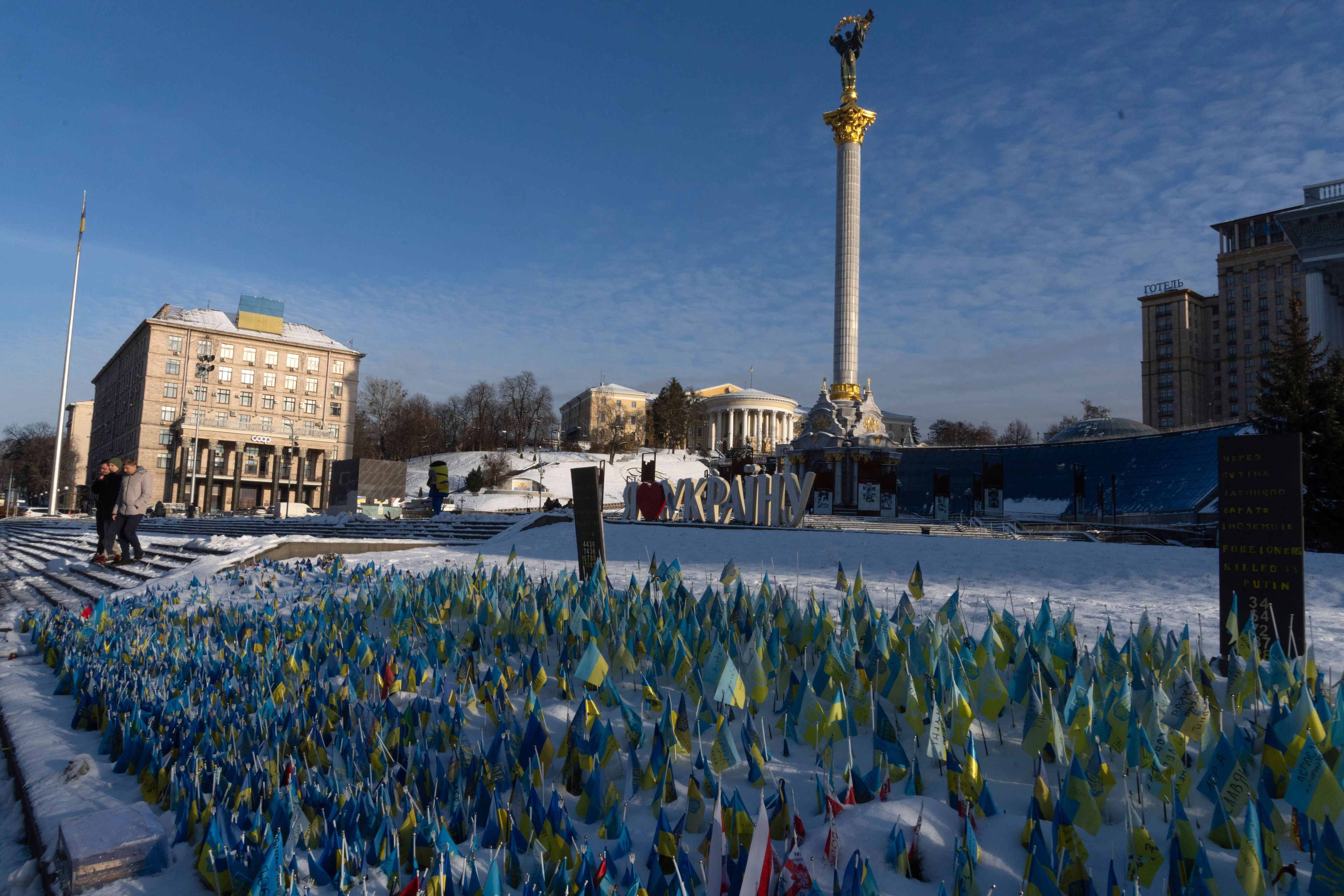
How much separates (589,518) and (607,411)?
91506 millimetres

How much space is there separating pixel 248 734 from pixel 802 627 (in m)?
3.44

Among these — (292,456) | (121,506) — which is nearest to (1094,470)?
(121,506)

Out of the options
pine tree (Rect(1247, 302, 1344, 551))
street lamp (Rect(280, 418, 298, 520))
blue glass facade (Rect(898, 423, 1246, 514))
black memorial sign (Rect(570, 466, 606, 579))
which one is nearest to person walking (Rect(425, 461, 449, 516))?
black memorial sign (Rect(570, 466, 606, 579))

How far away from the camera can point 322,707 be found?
14.8 ft

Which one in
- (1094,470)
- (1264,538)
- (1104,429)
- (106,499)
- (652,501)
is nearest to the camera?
(1264,538)

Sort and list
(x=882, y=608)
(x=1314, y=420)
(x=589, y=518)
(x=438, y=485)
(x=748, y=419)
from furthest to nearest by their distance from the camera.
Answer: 1. (x=748, y=419)
2. (x=438, y=485)
3. (x=1314, y=420)
4. (x=589, y=518)
5. (x=882, y=608)

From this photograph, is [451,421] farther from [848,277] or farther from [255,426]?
[848,277]

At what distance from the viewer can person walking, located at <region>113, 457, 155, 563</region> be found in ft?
40.8

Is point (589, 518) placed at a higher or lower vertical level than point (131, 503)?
higher

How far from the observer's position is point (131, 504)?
12609 mm

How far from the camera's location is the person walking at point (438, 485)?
74.9 feet

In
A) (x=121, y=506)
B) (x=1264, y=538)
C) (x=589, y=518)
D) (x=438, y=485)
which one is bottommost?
(x=121, y=506)

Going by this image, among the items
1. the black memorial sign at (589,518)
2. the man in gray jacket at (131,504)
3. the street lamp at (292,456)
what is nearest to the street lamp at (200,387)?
the street lamp at (292,456)

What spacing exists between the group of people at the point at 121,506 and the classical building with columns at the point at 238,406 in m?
46.2
